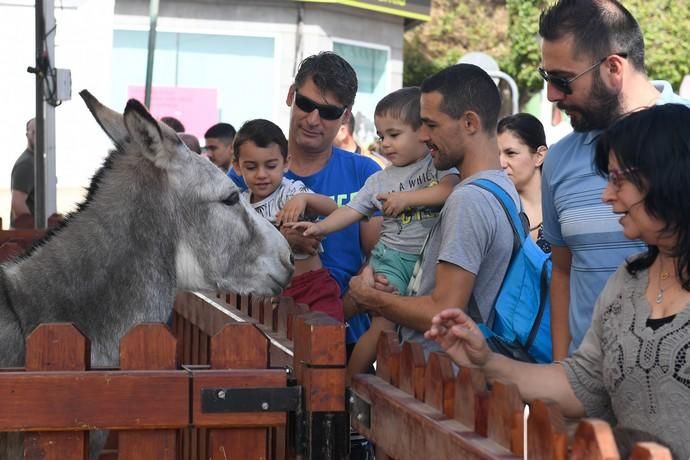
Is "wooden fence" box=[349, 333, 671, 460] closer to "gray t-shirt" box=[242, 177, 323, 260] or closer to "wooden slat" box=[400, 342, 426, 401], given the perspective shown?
"wooden slat" box=[400, 342, 426, 401]

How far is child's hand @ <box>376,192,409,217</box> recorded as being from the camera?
4.63 meters

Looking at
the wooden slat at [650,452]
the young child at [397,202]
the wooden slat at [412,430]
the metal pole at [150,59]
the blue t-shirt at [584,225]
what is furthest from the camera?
the metal pole at [150,59]

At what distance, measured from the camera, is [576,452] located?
7.47ft

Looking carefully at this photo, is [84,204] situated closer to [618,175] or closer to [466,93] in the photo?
[466,93]

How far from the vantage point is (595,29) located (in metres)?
3.97

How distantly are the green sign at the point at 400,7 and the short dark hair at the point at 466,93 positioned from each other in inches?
814

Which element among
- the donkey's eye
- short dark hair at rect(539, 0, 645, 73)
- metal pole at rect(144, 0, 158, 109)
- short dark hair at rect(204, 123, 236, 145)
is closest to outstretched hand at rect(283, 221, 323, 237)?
the donkey's eye

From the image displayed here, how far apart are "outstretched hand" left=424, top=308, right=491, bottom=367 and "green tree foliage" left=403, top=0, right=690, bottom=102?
99.5 ft

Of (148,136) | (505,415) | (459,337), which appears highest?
(148,136)

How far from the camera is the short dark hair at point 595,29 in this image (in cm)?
396

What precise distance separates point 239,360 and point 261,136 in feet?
8.22

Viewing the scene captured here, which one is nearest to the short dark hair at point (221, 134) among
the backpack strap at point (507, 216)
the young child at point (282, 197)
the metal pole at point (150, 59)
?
the metal pole at point (150, 59)

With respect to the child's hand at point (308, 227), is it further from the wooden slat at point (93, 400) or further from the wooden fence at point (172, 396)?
the wooden slat at point (93, 400)

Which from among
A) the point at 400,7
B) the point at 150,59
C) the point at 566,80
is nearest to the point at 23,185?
the point at 150,59
